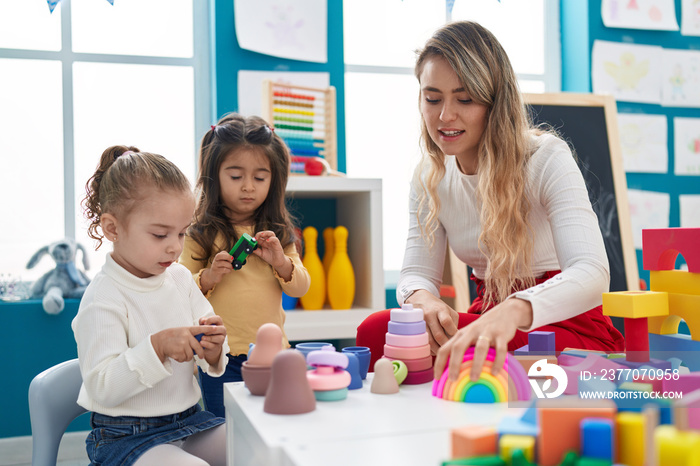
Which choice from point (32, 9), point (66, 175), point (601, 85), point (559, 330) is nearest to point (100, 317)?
point (559, 330)

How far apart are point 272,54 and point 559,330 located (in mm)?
1413

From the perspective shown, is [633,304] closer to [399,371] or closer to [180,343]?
[399,371]

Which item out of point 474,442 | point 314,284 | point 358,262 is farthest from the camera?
point 358,262

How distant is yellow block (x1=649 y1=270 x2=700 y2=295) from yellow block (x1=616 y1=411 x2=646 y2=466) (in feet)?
1.73

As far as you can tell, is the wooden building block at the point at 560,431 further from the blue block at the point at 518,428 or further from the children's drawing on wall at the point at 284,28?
the children's drawing on wall at the point at 284,28

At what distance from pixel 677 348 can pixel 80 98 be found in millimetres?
2005

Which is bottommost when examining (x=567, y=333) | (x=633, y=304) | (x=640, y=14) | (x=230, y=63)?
(x=567, y=333)

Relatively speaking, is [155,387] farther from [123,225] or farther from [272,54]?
[272,54]

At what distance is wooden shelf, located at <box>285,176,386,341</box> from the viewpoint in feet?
6.17

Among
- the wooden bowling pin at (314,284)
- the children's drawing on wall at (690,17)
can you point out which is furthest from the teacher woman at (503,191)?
the children's drawing on wall at (690,17)

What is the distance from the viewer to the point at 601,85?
8.24 feet

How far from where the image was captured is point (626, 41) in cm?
254

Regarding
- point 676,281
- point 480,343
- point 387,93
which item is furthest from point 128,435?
point 387,93

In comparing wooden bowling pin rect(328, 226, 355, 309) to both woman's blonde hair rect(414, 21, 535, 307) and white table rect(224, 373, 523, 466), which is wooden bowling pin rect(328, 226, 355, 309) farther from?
white table rect(224, 373, 523, 466)
